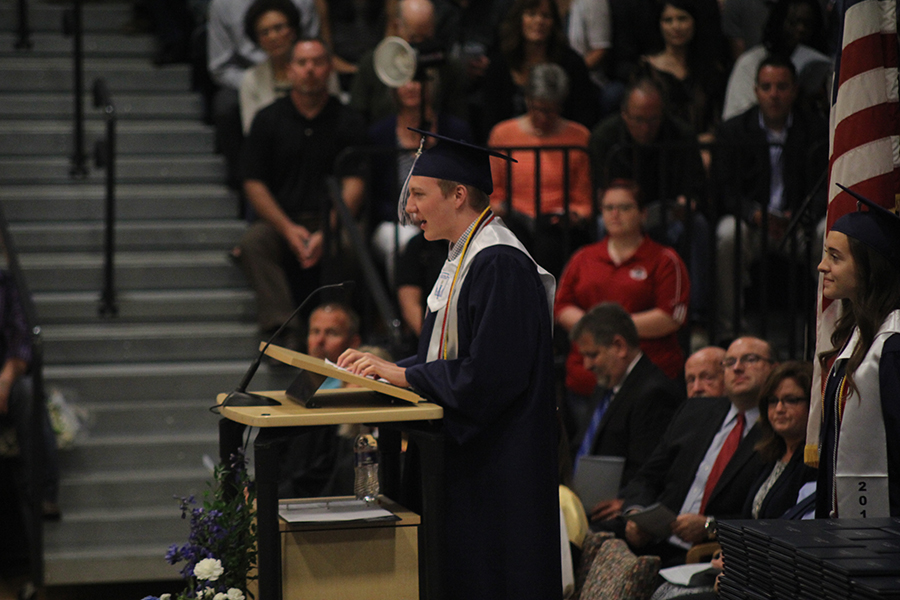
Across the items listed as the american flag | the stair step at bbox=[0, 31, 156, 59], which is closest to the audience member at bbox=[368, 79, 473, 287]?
the stair step at bbox=[0, 31, 156, 59]

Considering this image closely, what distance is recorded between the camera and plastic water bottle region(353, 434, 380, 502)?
3.54 meters

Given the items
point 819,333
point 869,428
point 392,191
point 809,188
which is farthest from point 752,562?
point 392,191

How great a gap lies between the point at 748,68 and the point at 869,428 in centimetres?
435

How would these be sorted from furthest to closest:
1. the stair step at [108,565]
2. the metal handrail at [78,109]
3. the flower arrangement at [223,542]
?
the metal handrail at [78,109]
the stair step at [108,565]
the flower arrangement at [223,542]

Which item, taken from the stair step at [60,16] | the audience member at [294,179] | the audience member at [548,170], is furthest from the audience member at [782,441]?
the stair step at [60,16]

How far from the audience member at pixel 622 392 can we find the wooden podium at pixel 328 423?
240cm

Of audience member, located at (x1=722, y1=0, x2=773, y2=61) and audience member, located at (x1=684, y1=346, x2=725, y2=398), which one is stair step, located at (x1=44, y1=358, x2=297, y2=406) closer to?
audience member, located at (x1=684, y1=346, x2=725, y2=398)

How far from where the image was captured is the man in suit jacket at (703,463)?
4.73 meters

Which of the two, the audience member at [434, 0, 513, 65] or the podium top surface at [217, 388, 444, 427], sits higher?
the audience member at [434, 0, 513, 65]

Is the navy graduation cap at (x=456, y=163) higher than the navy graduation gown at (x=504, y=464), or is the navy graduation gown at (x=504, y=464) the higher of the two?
the navy graduation cap at (x=456, y=163)

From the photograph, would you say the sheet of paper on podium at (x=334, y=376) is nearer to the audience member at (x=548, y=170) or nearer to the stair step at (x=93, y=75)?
the audience member at (x=548, y=170)

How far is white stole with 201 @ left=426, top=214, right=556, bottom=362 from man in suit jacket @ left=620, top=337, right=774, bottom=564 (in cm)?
172

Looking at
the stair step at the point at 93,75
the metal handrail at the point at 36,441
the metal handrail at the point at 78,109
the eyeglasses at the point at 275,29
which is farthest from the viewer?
the stair step at the point at 93,75

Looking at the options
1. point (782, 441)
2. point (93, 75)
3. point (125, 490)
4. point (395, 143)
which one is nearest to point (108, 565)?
point (125, 490)
